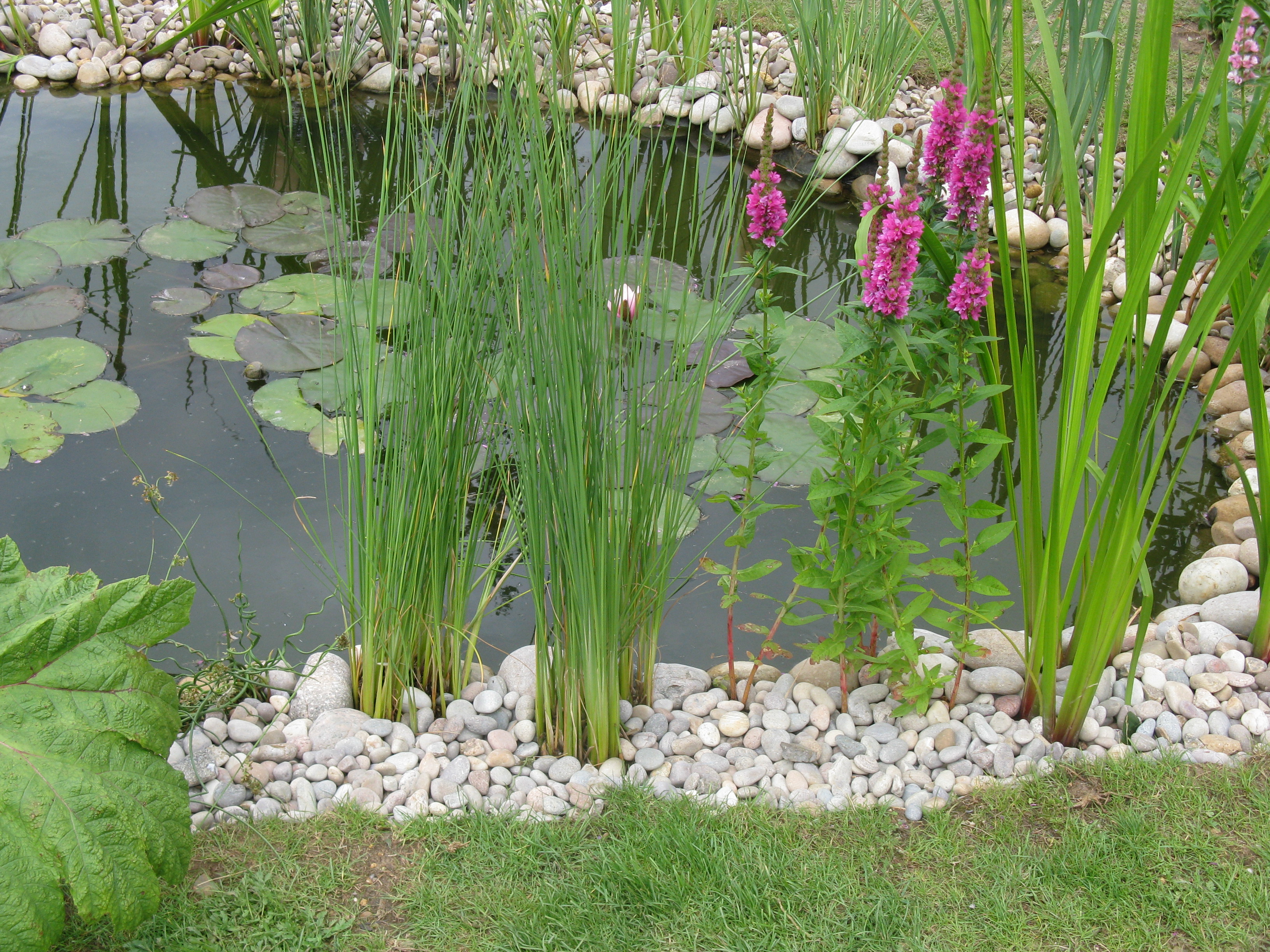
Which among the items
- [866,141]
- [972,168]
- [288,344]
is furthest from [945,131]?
[866,141]

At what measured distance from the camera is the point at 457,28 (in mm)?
1873

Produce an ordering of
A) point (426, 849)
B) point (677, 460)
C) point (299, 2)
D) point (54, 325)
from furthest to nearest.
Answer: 1. point (299, 2)
2. point (54, 325)
3. point (677, 460)
4. point (426, 849)

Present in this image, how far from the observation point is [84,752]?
1.48 metres

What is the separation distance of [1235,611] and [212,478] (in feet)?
9.06

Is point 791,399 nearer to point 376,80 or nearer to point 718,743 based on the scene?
point 718,743

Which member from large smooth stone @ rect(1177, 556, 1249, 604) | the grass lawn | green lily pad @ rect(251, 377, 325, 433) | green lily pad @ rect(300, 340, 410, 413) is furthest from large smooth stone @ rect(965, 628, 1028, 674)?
green lily pad @ rect(251, 377, 325, 433)

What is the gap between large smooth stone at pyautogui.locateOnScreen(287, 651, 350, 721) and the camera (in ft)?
7.43

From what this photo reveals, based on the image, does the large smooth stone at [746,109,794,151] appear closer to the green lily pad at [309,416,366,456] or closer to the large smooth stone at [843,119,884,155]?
the large smooth stone at [843,119,884,155]

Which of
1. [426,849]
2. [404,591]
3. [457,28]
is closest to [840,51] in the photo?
[457,28]

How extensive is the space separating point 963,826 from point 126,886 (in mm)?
1409

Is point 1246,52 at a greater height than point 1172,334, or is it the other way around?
point 1246,52

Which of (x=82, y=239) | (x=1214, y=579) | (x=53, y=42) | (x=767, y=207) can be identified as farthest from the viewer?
(x=53, y=42)

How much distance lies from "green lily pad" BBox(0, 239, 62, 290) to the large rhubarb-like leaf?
2582 millimetres

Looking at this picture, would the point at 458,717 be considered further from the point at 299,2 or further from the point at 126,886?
the point at 299,2
